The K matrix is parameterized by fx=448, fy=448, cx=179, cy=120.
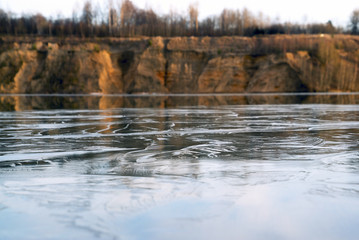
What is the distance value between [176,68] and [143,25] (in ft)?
67.1

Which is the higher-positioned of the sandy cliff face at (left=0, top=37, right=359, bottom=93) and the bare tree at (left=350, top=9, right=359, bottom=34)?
the bare tree at (left=350, top=9, right=359, bottom=34)

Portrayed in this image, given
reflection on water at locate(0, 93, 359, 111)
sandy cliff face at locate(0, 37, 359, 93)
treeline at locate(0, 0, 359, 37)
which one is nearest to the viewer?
reflection on water at locate(0, 93, 359, 111)

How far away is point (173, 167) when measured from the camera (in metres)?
5.82

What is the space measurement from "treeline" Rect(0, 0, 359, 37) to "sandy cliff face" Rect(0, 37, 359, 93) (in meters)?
14.5

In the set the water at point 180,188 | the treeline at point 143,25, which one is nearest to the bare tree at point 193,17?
the treeline at point 143,25

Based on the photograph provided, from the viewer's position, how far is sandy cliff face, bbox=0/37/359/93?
56.4 metres

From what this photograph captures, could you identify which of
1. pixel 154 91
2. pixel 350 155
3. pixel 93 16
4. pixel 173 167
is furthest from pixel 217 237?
pixel 93 16

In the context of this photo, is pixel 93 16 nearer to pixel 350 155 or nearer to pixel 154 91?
pixel 154 91

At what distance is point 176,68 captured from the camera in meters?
58.9

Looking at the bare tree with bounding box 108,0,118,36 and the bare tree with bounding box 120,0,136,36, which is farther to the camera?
the bare tree with bounding box 120,0,136,36

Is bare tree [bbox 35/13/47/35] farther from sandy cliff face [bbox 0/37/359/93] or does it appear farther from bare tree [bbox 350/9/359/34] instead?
bare tree [bbox 350/9/359/34]

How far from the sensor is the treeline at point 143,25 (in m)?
75.2

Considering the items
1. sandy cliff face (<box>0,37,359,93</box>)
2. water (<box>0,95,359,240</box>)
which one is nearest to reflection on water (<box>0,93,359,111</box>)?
water (<box>0,95,359,240</box>)

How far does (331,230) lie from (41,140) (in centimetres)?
673
